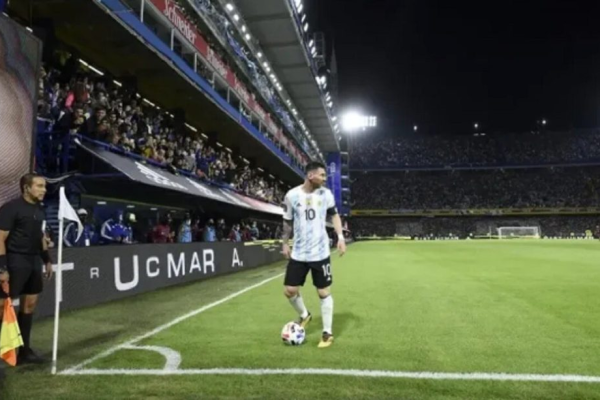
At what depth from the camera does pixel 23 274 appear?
5.15 metres

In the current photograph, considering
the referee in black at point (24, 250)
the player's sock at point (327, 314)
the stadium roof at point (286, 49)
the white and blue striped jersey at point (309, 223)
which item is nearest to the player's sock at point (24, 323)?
the referee in black at point (24, 250)

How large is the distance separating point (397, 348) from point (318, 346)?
2.93ft

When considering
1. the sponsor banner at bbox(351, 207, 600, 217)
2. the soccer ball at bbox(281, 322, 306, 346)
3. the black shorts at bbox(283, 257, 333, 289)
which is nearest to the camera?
the soccer ball at bbox(281, 322, 306, 346)

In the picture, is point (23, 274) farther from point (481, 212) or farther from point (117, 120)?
point (481, 212)

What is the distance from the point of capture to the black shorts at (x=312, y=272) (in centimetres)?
594

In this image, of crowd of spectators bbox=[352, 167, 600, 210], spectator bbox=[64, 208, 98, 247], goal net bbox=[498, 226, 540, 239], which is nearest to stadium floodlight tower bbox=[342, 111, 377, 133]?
crowd of spectators bbox=[352, 167, 600, 210]

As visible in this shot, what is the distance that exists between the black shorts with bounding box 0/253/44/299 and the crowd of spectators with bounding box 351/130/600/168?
2734 inches

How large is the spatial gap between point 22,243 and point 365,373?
12.4 feet

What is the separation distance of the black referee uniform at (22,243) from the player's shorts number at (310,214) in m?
2.99

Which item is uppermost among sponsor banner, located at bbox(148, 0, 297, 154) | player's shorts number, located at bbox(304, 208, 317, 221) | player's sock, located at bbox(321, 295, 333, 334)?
sponsor banner, located at bbox(148, 0, 297, 154)

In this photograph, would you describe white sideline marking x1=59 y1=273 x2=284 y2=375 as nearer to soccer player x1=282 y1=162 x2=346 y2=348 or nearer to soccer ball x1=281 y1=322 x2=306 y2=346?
soccer ball x1=281 y1=322 x2=306 y2=346

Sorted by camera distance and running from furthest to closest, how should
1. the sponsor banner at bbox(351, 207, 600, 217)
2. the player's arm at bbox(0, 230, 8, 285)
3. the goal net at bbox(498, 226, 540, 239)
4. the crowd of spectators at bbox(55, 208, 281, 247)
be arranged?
the sponsor banner at bbox(351, 207, 600, 217) → the goal net at bbox(498, 226, 540, 239) → the crowd of spectators at bbox(55, 208, 281, 247) → the player's arm at bbox(0, 230, 8, 285)

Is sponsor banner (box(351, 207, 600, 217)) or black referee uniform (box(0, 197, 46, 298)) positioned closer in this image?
black referee uniform (box(0, 197, 46, 298))

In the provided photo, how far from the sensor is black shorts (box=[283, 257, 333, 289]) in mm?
5941
